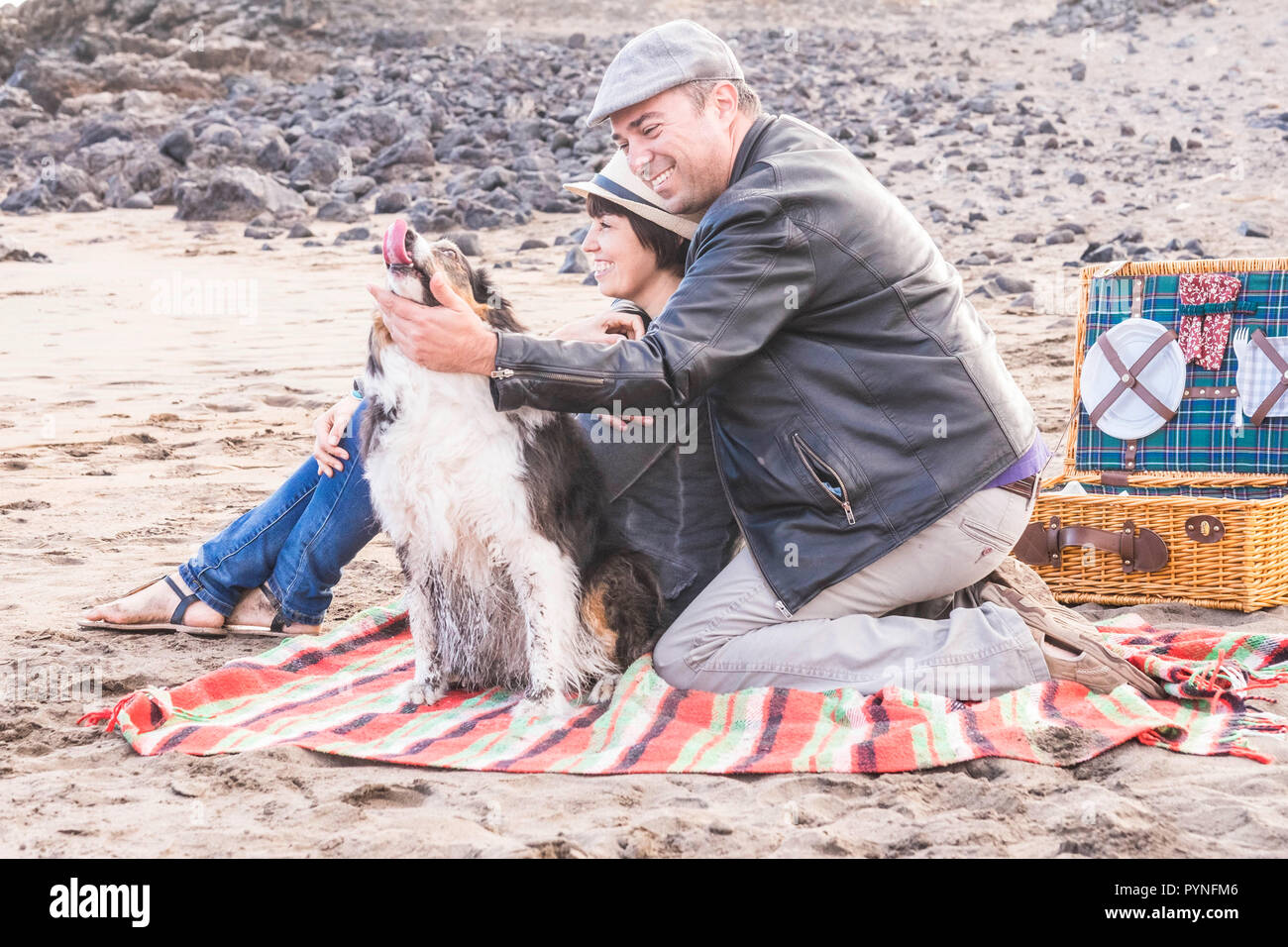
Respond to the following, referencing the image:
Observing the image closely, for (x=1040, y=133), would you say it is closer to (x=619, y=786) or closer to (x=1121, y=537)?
(x=1121, y=537)

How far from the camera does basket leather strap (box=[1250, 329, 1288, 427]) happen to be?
465 cm

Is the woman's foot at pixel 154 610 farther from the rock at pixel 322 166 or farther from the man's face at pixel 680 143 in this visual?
the rock at pixel 322 166

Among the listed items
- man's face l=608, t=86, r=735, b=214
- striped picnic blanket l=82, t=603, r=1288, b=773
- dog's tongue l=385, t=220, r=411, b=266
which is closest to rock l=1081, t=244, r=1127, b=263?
striped picnic blanket l=82, t=603, r=1288, b=773

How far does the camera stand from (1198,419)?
4.89m

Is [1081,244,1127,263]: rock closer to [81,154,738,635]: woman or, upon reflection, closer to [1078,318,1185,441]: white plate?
[1078,318,1185,441]: white plate

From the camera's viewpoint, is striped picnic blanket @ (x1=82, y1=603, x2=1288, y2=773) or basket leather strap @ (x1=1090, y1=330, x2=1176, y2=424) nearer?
striped picnic blanket @ (x1=82, y1=603, x2=1288, y2=773)

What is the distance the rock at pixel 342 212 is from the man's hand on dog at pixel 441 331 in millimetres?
10360

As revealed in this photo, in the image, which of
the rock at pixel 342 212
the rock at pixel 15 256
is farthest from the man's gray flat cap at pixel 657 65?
the rock at pixel 342 212

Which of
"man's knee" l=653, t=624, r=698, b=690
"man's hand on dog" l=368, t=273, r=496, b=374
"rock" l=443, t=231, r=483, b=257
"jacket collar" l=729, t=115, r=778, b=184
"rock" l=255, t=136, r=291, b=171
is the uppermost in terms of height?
"rock" l=255, t=136, r=291, b=171

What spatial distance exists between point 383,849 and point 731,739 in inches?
38.7

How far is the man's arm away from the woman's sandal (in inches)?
60.4

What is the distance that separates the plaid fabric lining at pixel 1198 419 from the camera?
4.76 m

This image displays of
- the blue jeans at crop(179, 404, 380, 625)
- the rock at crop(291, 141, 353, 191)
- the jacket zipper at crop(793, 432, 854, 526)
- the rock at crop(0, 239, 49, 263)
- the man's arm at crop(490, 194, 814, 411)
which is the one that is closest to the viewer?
the man's arm at crop(490, 194, 814, 411)
